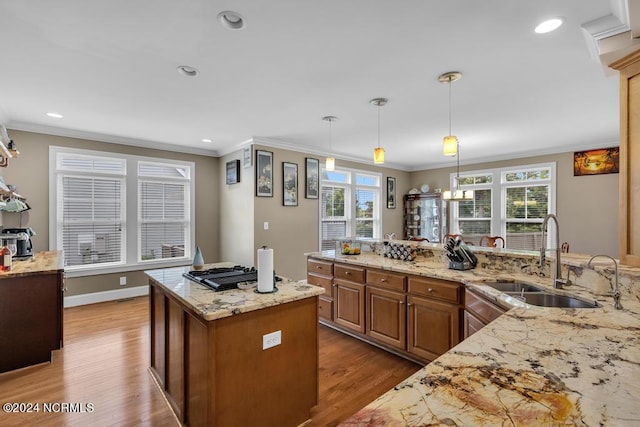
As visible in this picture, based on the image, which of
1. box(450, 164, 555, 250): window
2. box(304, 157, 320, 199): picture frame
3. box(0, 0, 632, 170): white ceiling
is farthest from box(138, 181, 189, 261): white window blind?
box(450, 164, 555, 250): window

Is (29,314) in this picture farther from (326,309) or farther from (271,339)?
(326,309)

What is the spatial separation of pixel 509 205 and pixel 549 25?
17.0 ft

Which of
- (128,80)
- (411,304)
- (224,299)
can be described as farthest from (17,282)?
(411,304)

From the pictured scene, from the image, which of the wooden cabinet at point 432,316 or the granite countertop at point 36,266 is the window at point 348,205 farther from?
the granite countertop at point 36,266

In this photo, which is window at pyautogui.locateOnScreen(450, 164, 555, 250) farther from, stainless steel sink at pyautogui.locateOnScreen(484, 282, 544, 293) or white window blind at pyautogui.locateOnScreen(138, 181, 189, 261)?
white window blind at pyautogui.locateOnScreen(138, 181, 189, 261)

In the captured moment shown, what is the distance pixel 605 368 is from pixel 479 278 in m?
1.46

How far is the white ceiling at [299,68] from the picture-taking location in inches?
73.6

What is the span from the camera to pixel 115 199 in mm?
4801

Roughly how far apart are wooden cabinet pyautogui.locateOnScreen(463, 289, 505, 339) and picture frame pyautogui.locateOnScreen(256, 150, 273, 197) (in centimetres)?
343

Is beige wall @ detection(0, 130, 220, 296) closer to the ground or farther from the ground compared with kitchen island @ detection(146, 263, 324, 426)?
farther from the ground

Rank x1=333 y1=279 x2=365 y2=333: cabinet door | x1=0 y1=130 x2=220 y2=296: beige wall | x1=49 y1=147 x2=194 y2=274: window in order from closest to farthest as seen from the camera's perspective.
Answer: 1. x1=333 y1=279 x2=365 y2=333: cabinet door
2. x1=0 y1=130 x2=220 y2=296: beige wall
3. x1=49 y1=147 x2=194 y2=274: window

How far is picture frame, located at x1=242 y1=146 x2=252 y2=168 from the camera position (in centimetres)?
493

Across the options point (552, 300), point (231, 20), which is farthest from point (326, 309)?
point (231, 20)

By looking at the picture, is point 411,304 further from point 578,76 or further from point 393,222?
point 393,222
